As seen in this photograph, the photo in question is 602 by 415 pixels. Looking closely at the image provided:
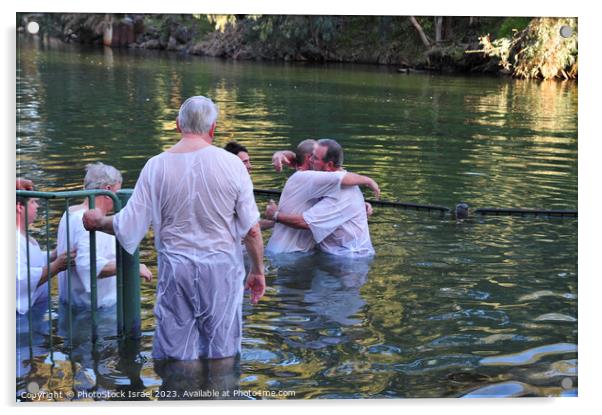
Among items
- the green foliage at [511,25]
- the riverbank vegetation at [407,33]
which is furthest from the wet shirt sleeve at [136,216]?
the green foliage at [511,25]

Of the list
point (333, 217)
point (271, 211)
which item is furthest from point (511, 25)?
point (271, 211)

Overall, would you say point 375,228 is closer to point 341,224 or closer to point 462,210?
point 462,210

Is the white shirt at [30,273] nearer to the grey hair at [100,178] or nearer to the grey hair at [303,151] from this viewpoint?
the grey hair at [100,178]

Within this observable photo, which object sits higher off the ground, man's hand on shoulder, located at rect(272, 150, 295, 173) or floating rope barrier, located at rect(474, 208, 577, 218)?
man's hand on shoulder, located at rect(272, 150, 295, 173)

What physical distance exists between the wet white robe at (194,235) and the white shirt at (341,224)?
3.51 m

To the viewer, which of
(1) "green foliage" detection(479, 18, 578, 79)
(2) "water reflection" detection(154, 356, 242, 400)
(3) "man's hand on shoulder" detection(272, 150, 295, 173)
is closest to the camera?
(2) "water reflection" detection(154, 356, 242, 400)

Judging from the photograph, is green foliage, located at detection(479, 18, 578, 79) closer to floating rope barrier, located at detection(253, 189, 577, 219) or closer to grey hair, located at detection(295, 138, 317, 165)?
floating rope barrier, located at detection(253, 189, 577, 219)

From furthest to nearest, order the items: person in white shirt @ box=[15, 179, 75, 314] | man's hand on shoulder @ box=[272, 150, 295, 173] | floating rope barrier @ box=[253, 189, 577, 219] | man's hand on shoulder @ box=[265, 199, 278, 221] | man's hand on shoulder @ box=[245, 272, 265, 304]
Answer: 1. floating rope barrier @ box=[253, 189, 577, 219]
2. man's hand on shoulder @ box=[265, 199, 278, 221]
3. man's hand on shoulder @ box=[272, 150, 295, 173]
4. person in white shirt @ box=[15, 179, 75, 314]
5. man's hand on shoulder @ box=[245, 272, 265, 304]

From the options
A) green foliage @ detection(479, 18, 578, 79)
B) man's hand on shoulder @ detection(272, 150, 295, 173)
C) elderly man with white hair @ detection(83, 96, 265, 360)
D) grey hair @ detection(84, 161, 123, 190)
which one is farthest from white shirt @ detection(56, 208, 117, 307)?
green foliage @ detection(479, 18, 578, 79)

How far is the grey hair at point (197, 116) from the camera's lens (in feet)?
21.2

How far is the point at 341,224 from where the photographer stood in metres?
10.3

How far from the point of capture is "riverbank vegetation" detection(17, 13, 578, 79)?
788 cm

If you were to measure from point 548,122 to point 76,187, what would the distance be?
17.4ft

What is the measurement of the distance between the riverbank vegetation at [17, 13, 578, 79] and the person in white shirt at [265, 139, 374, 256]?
1108 mm
